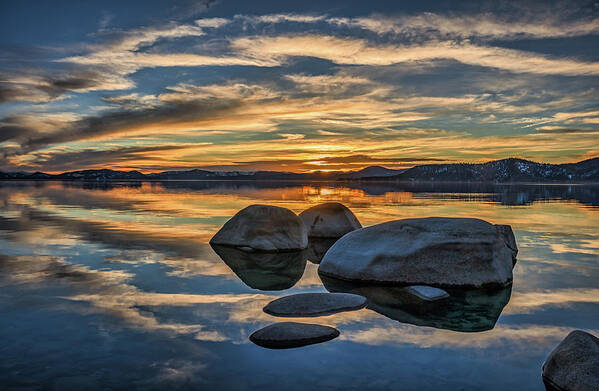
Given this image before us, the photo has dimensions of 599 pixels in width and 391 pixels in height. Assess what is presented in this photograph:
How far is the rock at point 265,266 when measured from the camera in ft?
32.4

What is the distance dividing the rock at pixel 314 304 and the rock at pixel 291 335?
873mm

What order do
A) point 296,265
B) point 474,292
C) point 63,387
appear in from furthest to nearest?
point 296,265 → point 474,292 → point 63,387

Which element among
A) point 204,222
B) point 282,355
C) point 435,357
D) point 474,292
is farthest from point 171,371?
point 204,222

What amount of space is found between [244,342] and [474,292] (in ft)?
16.9

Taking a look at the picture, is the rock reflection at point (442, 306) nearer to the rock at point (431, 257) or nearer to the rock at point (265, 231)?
the rock at point (431, 257)

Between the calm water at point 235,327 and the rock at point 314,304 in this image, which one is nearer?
the calm water at point 235,327

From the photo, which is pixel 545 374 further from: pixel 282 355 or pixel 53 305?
pixel 53 305

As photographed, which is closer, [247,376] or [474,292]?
[247,376]

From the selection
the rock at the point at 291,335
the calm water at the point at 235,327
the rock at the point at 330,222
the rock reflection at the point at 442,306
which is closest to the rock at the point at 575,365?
the calm water at the point at 235,327

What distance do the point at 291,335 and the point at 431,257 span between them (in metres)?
4.72

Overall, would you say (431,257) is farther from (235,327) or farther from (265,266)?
(235,327)

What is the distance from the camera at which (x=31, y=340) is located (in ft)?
20.0

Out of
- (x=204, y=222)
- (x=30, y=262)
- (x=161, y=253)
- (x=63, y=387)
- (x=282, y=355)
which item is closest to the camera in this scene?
(x=63, y=387)

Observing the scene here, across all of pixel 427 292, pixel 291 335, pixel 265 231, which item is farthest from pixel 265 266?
pixel 291 335
